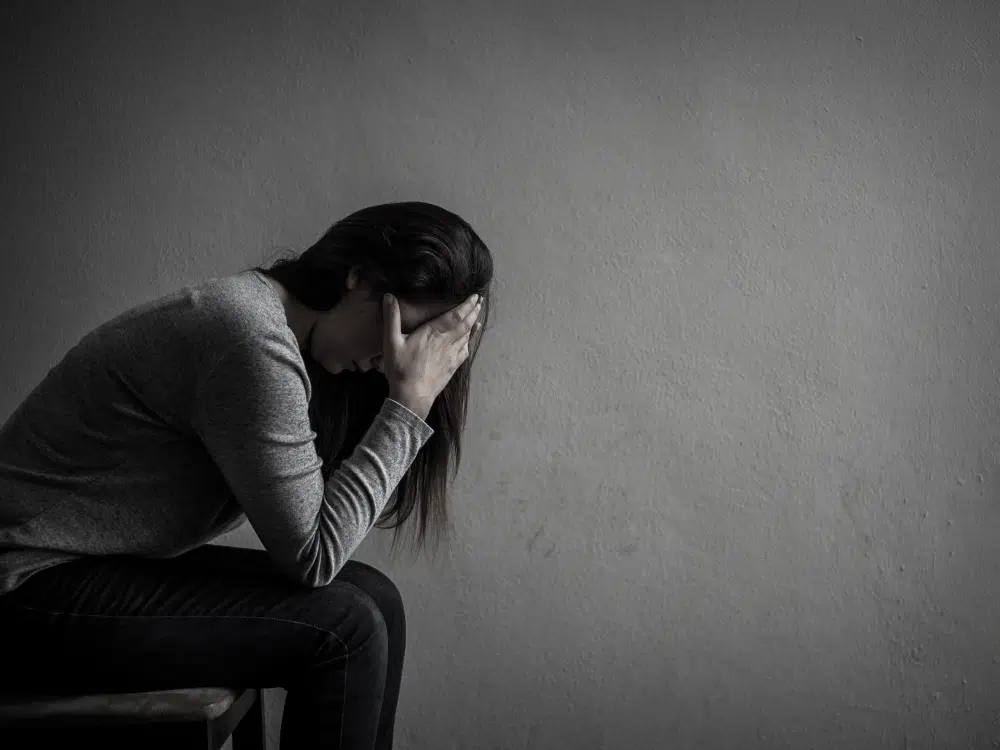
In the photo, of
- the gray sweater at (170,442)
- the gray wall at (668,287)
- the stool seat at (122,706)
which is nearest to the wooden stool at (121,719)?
the stool seat at (122,706)

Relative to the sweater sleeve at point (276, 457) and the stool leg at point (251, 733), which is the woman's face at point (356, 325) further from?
the stool leg at point (251, 733)

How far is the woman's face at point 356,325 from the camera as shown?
2.90ft

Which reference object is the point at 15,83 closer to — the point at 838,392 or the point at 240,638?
the point at 240,638

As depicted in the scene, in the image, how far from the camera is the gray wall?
50.7 inches

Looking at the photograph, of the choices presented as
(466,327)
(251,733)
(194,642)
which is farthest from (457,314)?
(251,733)

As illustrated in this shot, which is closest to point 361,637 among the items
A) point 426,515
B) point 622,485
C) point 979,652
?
point 426,515

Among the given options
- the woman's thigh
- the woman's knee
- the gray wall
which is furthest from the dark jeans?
the gray wall

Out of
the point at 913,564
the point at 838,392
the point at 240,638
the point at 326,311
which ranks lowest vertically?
the point at 913,564

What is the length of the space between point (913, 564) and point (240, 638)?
106 cm

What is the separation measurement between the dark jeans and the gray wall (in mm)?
570

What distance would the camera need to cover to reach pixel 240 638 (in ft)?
2.43

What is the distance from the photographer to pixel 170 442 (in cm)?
79

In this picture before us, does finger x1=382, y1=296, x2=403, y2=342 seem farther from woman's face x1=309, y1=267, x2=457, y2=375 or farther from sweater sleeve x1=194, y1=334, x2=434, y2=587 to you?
sweater sleeve x1=194, y1=334, x2=434, y2=587

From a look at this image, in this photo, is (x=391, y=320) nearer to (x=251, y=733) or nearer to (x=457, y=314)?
(x=457, y=314)
